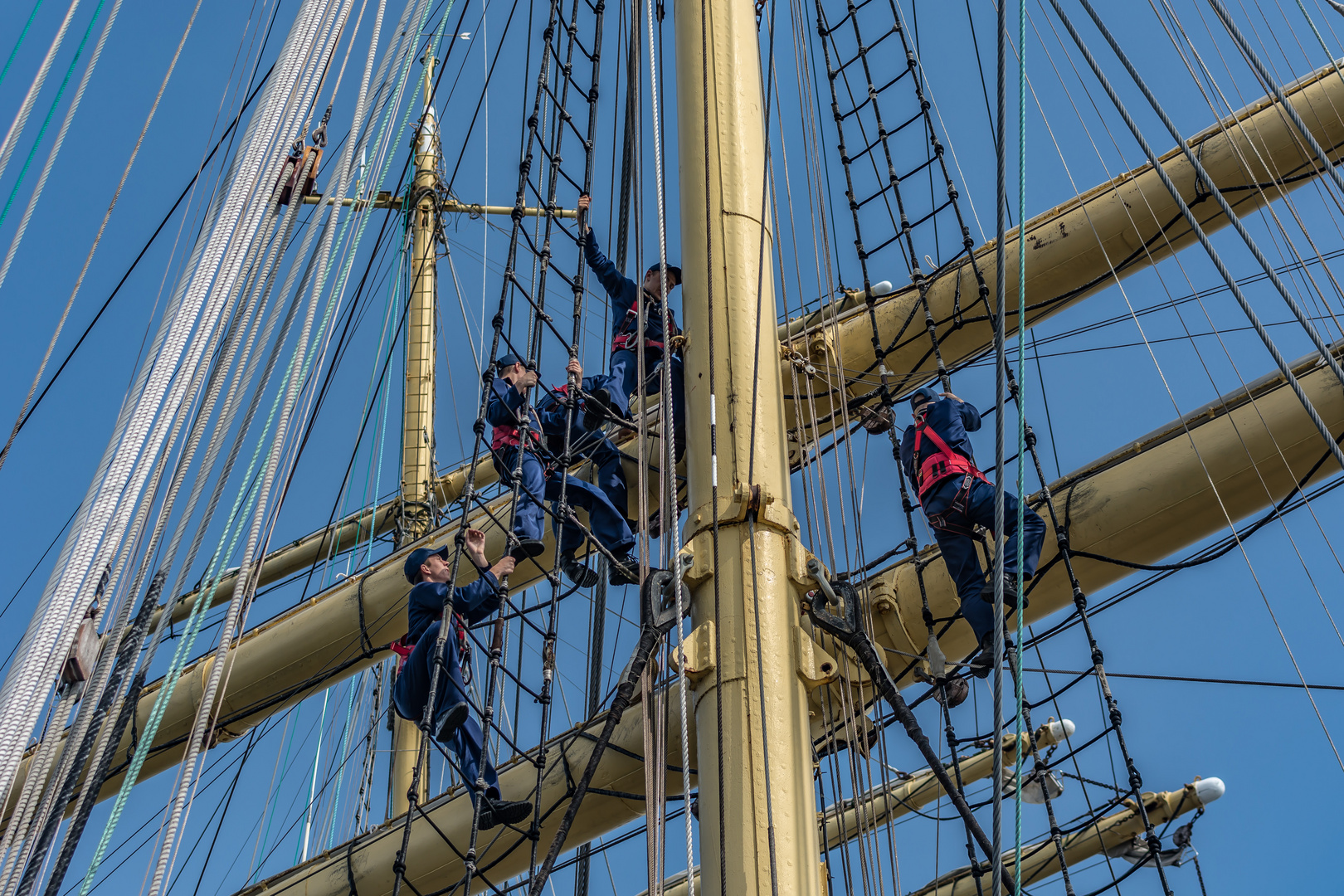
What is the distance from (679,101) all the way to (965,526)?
2.14 meters

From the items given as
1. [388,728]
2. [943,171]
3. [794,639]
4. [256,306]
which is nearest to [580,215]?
[943,171]

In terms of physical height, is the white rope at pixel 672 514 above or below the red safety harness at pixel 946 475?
below

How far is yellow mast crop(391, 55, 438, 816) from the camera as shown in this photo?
491 inches

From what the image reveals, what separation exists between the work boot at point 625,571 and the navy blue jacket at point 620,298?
1.20 meters

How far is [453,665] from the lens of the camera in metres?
6.39

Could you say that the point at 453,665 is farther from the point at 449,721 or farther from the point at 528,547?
the point at 528,547

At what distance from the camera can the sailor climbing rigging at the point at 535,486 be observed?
285 inches

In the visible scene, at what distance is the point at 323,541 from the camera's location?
1380 centimetres

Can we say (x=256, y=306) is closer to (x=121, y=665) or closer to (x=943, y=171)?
(x=121, y=665)

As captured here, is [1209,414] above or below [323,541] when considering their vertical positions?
below

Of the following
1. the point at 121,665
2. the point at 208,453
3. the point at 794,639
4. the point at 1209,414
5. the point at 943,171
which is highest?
the point at 943,171

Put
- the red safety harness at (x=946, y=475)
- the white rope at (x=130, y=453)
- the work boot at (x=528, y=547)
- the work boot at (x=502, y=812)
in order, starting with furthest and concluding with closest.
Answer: the work boot at (x=528, y=547) → the work boot at (x=502, y=812) → the red safety harness at (x=946, y=475) → the white rope at (x=130, y=453)

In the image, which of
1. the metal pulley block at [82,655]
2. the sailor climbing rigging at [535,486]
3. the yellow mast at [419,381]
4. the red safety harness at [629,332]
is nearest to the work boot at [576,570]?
the sailor climbing rigging at [535,486]

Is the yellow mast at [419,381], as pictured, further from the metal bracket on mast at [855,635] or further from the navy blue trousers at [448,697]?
the metal bracket on mast at [855,635]
